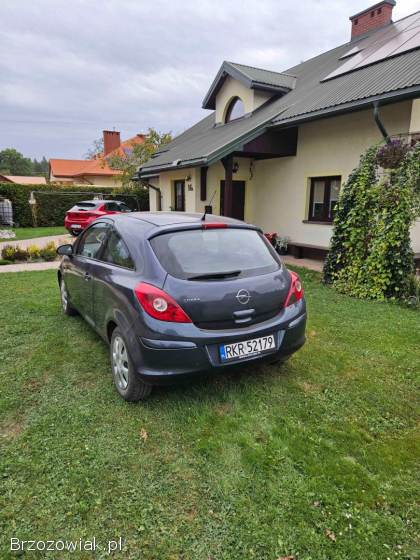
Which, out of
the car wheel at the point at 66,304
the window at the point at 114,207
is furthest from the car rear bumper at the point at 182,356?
the window at the point at 114,207

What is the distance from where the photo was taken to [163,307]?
267 centimetres

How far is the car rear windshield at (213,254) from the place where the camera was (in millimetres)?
2848

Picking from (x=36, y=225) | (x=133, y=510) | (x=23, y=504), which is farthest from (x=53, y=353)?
(x=36, y=225)

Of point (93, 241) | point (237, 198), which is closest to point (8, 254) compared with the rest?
point (93, 241)

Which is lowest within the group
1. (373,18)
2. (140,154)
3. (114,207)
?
(114,207)

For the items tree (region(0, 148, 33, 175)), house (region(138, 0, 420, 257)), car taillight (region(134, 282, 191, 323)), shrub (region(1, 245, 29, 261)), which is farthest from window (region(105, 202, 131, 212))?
tree (region(0, 148, 33, 175))

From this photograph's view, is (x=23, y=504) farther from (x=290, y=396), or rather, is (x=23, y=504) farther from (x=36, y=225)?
(x=36, y=225)

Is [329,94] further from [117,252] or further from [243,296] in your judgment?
[243,296]

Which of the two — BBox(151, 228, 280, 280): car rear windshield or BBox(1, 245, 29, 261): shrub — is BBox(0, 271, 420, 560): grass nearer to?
BBox(151, 228, 280, 280): car rear windshield

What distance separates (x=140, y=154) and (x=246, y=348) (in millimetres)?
22119

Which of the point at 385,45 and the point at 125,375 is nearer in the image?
the point at 125,375

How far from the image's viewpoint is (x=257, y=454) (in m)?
2.42

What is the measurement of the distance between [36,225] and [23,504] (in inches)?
734

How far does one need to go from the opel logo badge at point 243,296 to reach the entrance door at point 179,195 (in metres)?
11.2
